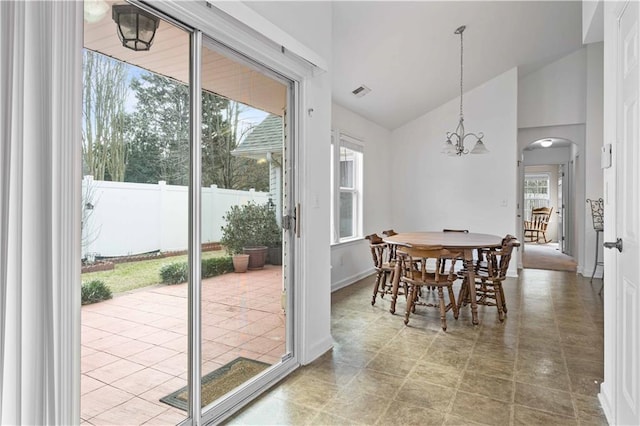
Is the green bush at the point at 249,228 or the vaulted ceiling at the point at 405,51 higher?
the vaulted ceiling at the point at 405,51

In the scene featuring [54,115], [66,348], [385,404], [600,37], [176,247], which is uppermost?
[600,37]

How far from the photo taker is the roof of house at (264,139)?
2.27 meters

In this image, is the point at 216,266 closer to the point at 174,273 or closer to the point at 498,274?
the point at 174,273

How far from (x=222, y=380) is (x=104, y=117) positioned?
1.51 meters

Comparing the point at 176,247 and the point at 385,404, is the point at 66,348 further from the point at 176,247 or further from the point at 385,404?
the point at 385,404

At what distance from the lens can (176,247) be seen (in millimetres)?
1838

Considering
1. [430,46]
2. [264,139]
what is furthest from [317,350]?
[430,46]

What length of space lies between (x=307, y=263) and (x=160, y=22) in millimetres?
1703

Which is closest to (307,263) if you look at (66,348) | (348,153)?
(66,348)

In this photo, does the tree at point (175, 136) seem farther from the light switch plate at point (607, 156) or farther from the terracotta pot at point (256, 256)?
the light switch plate at point (607, 156)

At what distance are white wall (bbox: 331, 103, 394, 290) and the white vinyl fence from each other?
119 inches

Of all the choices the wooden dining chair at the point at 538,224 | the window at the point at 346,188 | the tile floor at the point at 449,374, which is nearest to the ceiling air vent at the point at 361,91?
the window at the point at 346,188

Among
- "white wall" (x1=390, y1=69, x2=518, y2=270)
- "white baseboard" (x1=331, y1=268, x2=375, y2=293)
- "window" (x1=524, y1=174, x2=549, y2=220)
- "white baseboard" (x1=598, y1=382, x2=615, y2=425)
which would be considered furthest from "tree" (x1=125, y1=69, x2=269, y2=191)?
"window" (x1=524, y1=174, x2=549, y2=220)

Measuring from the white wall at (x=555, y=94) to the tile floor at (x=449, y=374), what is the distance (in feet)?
12.1
